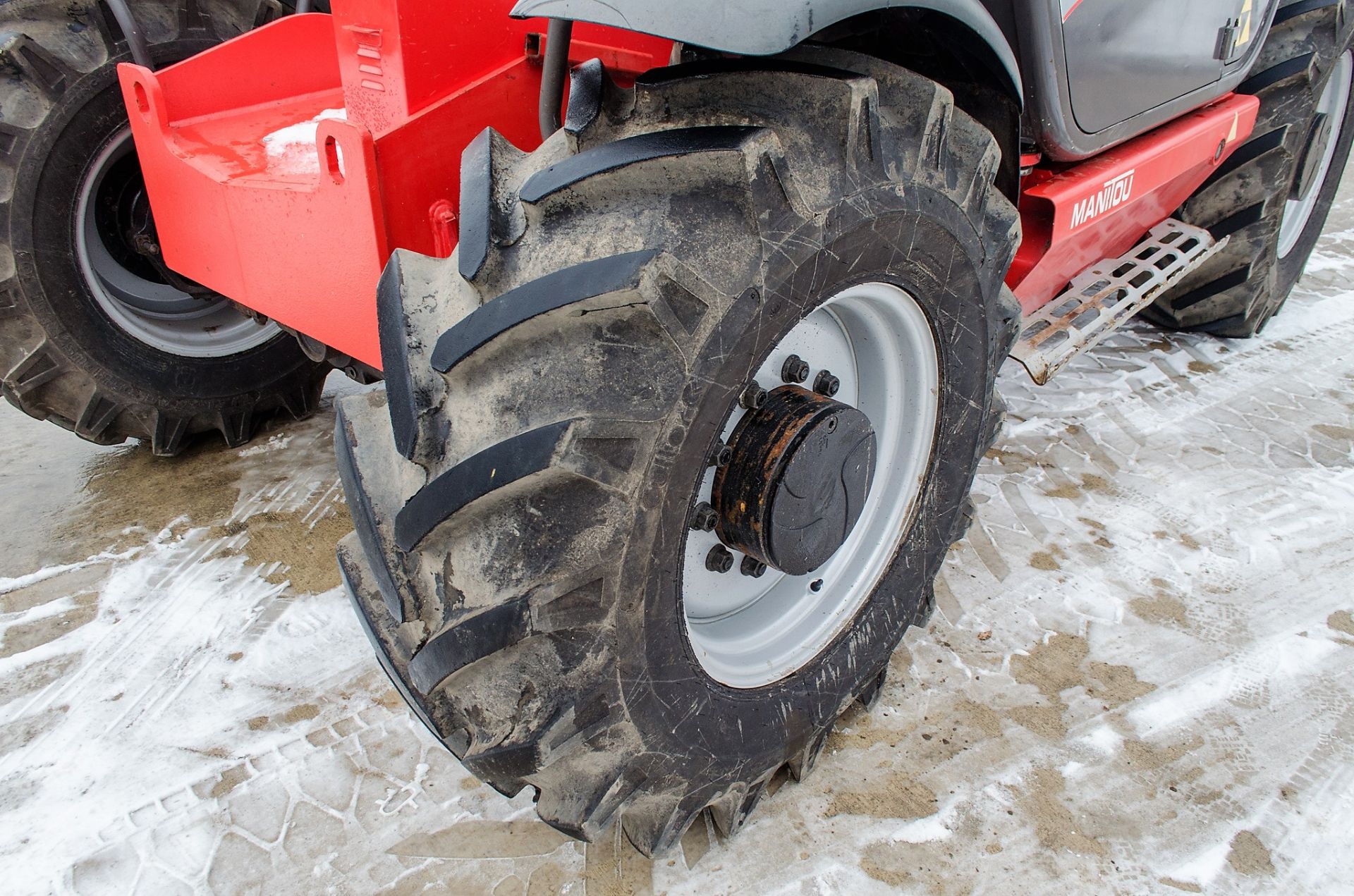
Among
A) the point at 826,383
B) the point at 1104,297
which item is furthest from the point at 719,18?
the point at 1104,297

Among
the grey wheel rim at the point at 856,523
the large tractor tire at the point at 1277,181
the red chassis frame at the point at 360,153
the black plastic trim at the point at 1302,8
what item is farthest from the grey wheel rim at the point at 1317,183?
the grey wheel rim at the point at 856,523

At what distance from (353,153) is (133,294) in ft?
5.33

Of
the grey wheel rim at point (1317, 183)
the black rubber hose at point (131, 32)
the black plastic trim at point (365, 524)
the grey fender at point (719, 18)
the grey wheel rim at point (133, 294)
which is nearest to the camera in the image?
the grey fender at point (719, 18)

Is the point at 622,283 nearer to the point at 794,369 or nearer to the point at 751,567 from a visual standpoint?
the point at 794,369

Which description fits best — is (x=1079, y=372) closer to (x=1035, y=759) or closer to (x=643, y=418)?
(x=1035, y=759)

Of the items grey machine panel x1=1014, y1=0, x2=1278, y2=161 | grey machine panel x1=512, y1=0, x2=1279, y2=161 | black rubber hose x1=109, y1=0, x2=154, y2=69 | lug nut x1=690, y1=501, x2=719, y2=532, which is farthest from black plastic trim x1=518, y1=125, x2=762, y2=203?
black rubber hose x1=109, y1=0, x2=154, y2=69

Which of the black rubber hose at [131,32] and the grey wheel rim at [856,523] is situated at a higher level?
the black rubber hose at [131,32]

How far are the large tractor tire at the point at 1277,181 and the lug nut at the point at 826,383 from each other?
243cm

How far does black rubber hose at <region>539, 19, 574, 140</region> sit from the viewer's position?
4.86 feet

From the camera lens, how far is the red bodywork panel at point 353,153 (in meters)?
1.69

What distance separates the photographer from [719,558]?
171cm

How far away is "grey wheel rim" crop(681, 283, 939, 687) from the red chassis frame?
0.61 m

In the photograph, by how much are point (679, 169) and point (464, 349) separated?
1.24 ft

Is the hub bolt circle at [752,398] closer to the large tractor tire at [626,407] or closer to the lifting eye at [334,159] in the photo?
the large tractor tire at [626,407]
